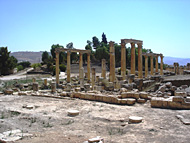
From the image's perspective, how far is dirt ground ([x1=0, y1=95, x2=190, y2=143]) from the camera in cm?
698

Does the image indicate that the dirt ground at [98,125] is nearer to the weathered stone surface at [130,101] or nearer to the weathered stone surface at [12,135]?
the weathered stone surface at [12,135]

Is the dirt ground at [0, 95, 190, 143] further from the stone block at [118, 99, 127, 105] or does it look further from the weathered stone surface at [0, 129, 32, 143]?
the stone block at [118, 99, 127, 105]

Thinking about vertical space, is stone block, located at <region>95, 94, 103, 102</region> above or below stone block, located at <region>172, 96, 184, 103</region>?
below

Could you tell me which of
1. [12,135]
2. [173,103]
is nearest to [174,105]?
[173,103]

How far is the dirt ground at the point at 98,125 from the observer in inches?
275

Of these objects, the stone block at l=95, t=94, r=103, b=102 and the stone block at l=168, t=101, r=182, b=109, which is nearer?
the stone block at l=168, t=101, r=182, b=109

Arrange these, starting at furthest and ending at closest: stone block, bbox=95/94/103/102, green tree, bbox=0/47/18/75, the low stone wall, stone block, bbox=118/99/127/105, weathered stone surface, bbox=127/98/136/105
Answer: green tree, bbox=0/47/18/75 → stone block, bbox=95/94/103/102 → stone block, bbox=118/99/127/105 → weathered stone surface, bbox=127/98/136/105 → the low stone wall

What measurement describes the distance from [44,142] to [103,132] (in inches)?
90.5

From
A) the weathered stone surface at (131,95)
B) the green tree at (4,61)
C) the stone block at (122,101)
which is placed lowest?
the stone block at (122,101)

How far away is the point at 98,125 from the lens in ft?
28.6

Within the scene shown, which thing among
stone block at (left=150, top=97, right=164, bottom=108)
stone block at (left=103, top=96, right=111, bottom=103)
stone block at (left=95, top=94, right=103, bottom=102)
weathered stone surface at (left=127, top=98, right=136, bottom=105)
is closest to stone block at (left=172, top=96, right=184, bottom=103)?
stone block at (left=150, top=97, right=164, bottom=108)

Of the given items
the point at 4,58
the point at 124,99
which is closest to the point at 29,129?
the point at 124,99

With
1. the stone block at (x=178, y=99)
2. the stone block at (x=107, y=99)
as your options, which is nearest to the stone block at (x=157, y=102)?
the stone block at (x=178, y=99)

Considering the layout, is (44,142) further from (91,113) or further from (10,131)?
(91,113)
